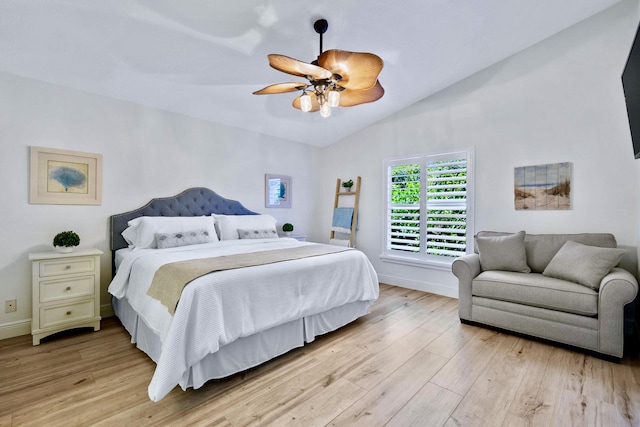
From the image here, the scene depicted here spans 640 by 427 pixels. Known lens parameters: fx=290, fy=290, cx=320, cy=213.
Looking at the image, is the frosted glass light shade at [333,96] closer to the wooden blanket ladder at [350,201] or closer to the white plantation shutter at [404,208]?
the white plantation shutter at [404,208]

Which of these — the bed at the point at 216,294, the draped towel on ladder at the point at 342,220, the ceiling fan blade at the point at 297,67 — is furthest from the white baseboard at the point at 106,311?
the draped towel on ladder at the point at 342,220

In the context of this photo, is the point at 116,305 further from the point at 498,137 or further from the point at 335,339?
the point at 498,137

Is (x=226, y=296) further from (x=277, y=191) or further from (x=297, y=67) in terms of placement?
(x=277, y=191)

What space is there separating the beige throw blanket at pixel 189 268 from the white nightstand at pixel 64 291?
109cm

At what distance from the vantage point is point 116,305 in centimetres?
307

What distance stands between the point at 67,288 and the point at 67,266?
0.20m

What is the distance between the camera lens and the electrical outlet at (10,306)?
2.66 meters

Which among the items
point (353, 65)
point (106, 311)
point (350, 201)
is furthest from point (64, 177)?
point (350, 201)

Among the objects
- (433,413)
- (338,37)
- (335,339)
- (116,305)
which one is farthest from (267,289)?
(338,37)

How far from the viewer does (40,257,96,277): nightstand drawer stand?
101 inches

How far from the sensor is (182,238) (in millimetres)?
3176

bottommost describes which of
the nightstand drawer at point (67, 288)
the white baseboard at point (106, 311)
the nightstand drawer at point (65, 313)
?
the white baseboard at point (106, 311)

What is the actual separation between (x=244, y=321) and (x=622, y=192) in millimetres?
3654

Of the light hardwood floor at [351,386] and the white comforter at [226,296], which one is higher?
the white comforter at [226,296]
